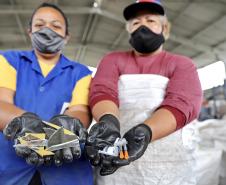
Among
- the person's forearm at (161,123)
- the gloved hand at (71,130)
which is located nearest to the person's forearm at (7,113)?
the gloved hand at (71,130)

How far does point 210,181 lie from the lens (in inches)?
86.4

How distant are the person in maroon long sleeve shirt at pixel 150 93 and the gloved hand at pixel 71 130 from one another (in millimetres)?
121

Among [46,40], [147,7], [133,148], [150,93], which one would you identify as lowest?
[133,148]

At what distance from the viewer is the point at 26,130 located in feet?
3.50

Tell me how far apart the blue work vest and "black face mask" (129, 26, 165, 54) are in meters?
0.25

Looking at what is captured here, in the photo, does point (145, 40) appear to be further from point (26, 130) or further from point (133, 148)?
point (26, 130)

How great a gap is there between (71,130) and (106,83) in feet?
1.02

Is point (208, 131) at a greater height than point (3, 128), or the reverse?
point (3, 128)

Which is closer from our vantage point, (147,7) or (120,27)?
(147,7)

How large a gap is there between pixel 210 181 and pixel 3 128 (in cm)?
147

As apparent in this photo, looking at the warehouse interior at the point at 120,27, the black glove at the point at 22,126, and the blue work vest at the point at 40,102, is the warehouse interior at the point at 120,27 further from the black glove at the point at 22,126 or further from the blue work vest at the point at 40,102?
the black glove at the point at 22,126

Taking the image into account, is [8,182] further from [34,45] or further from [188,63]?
[188,63]

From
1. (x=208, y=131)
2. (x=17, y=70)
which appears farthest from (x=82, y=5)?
(x=17, y=70)

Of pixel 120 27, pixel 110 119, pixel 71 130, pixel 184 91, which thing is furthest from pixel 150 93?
pixel 120 27
